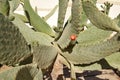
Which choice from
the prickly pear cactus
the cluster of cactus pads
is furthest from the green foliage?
the prickly pear cactus

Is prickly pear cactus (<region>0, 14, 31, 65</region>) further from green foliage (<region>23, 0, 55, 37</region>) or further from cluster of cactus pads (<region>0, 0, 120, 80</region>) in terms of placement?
green foliage (<region>23, 0, 55, 37</region>)

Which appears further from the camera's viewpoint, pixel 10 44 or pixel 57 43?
pixel 57 43

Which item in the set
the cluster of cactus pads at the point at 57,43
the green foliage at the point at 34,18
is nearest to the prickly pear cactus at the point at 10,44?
the cluster of cactus pads at the point at 57,43

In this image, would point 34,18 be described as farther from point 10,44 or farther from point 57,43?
point 10,44

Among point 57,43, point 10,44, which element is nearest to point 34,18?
point 57,43

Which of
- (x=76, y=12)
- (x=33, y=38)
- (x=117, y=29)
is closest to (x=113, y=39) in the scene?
(x=117, y=29)

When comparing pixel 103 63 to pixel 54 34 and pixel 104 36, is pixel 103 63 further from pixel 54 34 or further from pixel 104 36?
pixel 54 34

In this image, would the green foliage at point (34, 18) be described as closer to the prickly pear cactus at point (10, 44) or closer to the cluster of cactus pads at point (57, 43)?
the cluster of cactus pads at point (57, 43)

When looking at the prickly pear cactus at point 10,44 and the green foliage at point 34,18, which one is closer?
the prickly pear cactus at point 10,44

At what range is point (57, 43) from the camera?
1287mm

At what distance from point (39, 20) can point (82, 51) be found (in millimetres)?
270

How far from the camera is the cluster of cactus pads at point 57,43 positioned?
0.94 m

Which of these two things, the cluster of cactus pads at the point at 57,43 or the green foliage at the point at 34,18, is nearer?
the cluster of cactus pads at the point at 57,43

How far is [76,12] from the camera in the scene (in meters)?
1.01
